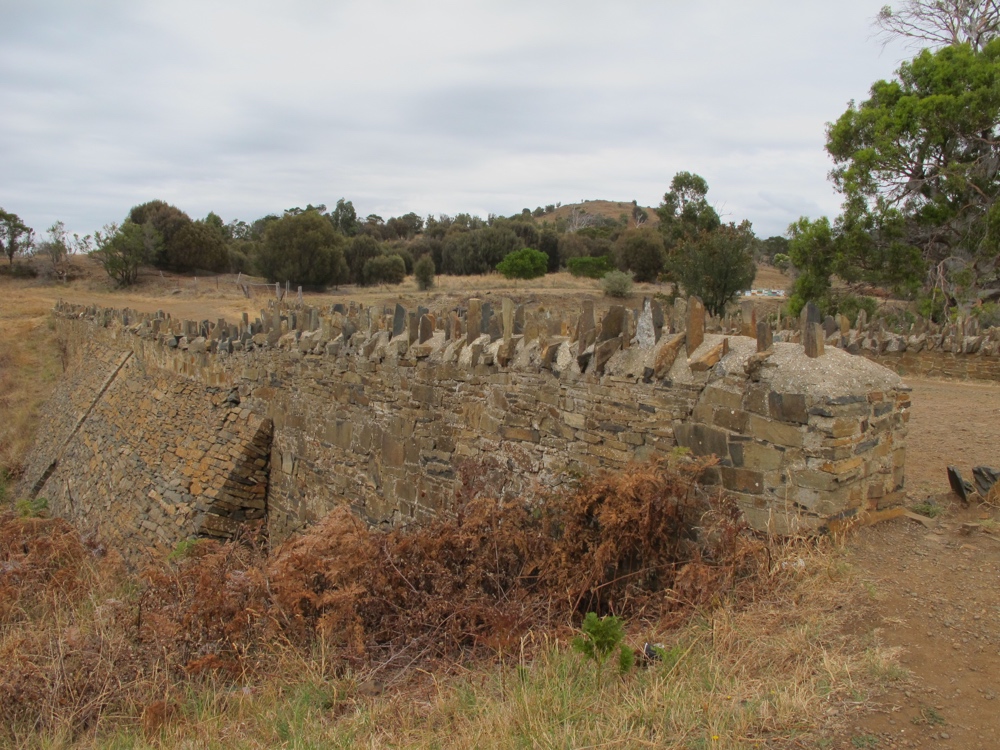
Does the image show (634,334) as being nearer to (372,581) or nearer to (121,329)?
(372,581)

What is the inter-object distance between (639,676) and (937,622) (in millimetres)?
1600

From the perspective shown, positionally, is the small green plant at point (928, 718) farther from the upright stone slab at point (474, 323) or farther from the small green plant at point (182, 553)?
the small green plant at point (182, 553)

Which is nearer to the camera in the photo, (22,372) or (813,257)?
(22,372)

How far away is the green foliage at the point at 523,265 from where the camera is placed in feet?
129

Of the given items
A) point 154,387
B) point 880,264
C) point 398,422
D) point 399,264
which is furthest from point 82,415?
point 399,264

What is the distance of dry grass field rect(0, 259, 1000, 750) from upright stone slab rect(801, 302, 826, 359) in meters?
1.19

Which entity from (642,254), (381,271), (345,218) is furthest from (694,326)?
(345,218)

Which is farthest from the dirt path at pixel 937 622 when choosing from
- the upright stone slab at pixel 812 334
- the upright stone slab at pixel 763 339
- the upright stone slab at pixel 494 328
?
the upright stone slab at pixel 494 328

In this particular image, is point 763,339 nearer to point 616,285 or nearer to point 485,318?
point 485,318

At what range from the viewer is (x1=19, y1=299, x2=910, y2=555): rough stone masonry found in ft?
13.9

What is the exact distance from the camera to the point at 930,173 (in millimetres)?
21781

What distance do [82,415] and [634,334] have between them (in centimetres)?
1260

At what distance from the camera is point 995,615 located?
3.48 metres

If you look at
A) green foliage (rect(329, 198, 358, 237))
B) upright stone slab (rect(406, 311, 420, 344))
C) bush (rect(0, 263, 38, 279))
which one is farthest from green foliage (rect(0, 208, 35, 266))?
upright stone slab (rect(406, 311, 420, 344))
